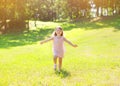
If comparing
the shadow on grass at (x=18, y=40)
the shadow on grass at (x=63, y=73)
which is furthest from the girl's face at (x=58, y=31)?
the shadow on grass at (x=18, y=40)

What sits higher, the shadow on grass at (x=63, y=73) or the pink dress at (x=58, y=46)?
the pink dress at (x=58, y=46)

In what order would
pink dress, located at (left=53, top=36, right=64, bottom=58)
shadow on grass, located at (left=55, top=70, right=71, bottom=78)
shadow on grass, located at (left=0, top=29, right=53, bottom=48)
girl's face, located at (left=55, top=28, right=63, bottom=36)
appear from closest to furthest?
shadow on grass, located at (left=55, top=70, right=71, bottom=78)
girl's face, located at (left=55, top=28, right=63, bottom=36)
pink dress, located at (left=53, top=36, right=64, bottom=58)
shadow on grass, located at (left=0, top=29, right=53, bottom=48)

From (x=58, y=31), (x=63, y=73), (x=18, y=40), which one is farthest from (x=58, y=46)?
(x=18, y=40)

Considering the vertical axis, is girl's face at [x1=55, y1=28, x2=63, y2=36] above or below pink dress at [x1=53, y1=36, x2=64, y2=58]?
above

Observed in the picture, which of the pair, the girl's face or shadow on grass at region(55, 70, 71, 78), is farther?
the girl's face

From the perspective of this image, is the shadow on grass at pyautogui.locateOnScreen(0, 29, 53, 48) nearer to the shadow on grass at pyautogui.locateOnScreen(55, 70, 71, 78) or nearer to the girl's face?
the girl's face

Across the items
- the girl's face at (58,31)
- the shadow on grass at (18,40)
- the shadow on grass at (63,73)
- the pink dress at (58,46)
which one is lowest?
the shadow on grass at (18,40)

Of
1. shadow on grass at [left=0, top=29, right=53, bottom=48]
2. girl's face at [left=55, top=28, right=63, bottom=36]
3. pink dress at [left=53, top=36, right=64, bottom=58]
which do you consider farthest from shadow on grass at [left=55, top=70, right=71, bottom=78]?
shadow on grass at [left=0, top=29, right=53, bottom=48]

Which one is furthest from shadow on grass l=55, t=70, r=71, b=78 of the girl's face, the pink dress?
the girl's face

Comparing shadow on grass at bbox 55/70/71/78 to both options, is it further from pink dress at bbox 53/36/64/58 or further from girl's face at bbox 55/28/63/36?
girl's face at bbox 55/28/63/36

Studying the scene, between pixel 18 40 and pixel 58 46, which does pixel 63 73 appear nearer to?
pixel 58 46

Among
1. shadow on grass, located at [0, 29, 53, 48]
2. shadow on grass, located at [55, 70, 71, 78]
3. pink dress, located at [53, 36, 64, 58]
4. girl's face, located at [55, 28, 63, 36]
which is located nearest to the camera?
shadow on grass, located at [55, 70, 71, 78]

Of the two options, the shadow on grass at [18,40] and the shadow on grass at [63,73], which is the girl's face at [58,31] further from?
the shadow on grass at [18,40]

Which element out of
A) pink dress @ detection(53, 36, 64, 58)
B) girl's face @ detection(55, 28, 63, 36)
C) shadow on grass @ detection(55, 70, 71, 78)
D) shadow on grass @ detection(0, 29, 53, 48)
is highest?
girl's face @ detection(55, 28, 63, 36)
